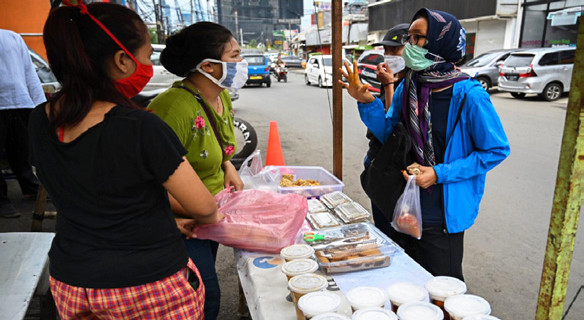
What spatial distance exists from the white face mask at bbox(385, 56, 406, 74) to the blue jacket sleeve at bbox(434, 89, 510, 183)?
995 mm

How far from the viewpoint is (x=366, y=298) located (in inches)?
47.1

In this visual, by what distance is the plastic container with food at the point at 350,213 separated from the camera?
82.3 inches

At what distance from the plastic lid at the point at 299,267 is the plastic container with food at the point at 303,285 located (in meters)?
0.05

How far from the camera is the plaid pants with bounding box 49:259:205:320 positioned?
1.13m

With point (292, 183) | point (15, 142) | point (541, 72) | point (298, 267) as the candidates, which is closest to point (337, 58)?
point (292, 183)

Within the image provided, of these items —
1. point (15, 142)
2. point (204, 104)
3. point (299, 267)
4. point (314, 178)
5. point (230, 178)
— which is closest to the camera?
point (299, 267)

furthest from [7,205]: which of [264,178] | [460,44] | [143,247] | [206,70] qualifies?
[460,44]

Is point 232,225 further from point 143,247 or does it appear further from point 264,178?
point 264,178

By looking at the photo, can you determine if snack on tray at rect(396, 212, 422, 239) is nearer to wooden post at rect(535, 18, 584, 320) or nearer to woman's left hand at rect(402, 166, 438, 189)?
woman's left hand at rect(402, 166, 438, 189)

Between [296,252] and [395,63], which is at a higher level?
[395,63]

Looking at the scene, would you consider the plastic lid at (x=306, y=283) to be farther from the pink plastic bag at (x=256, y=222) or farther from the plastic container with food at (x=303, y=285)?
the pink plastic bag at (x=256, y=222)

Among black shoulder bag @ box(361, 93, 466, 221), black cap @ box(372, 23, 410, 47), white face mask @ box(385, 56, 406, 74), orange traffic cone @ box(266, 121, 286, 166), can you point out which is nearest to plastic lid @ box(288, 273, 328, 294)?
black shoulder bag @ box(361, 93, 466, 221)

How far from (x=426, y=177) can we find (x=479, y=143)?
0.27 meters

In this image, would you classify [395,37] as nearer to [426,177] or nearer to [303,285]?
[426,177]
